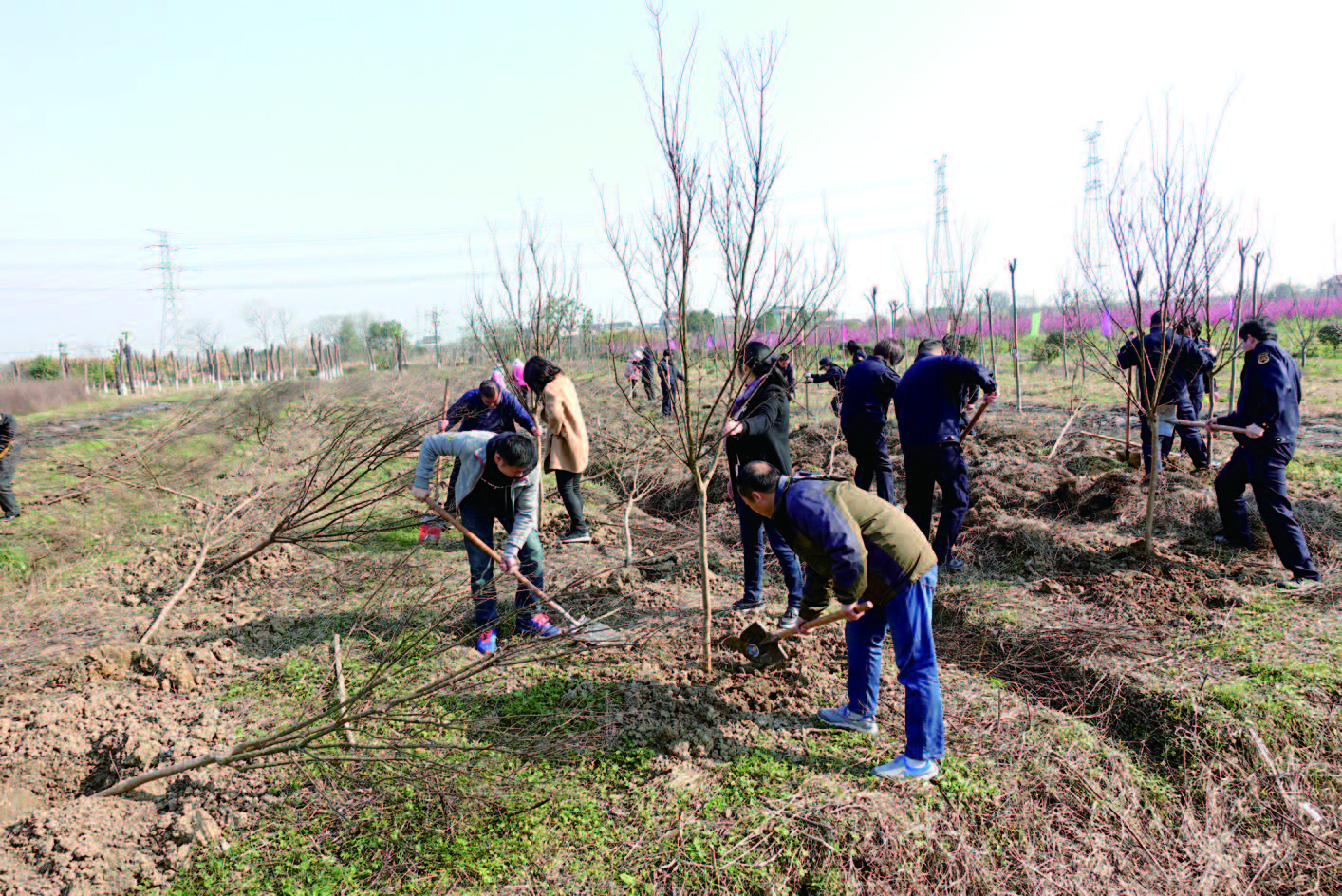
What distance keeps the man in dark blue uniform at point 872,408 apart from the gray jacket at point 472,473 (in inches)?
102

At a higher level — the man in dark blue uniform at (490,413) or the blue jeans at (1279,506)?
the man in dark blue uniform at (490,413)

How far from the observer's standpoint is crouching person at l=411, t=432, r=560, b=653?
12.8 ft

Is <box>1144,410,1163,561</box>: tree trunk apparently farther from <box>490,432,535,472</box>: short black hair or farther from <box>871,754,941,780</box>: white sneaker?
<box>490,432,535,472</box>: short black hair

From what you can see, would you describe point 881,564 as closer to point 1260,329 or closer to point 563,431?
point 1260,329

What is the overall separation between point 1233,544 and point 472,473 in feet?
17.4

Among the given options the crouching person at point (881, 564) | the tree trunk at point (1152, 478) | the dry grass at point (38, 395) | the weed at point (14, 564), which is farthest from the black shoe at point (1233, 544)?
the dry grass at point (38, 395)

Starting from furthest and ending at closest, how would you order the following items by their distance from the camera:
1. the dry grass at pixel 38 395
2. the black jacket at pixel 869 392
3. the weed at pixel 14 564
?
the dry grass at pixel 38 395 < the weed at pixel 14 564 < the black jacket at pixel 869 392

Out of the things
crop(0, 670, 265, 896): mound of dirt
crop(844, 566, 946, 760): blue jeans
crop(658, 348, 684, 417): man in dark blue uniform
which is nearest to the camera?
crop(0, 670, 265, 896): mound of dirt

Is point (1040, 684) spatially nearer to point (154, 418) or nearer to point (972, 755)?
point (972, 755)

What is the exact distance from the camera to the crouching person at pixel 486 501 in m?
3.90

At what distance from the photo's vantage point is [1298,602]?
4059 mm

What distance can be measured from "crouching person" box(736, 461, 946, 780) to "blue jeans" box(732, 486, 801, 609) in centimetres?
133

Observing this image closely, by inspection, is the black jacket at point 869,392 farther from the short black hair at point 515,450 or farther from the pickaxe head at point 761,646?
the short black hair at point 515,450

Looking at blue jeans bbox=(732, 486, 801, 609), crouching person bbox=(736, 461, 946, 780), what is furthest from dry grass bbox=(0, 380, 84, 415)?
crouching person bbox=(736, 461, 946, 780)
